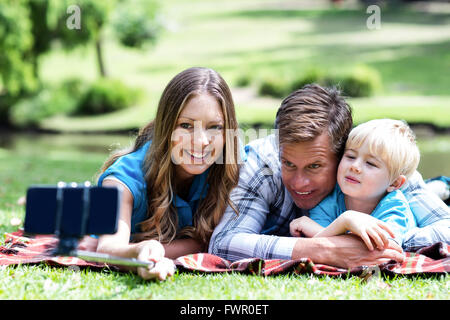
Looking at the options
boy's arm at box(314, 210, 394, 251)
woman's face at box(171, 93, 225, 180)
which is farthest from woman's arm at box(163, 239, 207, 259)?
boy's arm at box(314, 210, 394, 251)

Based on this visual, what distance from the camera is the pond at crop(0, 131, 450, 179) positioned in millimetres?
12047

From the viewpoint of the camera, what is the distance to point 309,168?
3.83 meters

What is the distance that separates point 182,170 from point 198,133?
42 cm

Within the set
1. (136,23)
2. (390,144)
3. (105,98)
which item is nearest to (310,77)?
(136,23)

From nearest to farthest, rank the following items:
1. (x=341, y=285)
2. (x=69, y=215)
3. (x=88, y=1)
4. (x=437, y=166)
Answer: (x=69, y=215)
(x=341, y=285)
(x=437, y=166)
(x=88, y=1)

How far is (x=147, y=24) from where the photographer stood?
20938 millimetres

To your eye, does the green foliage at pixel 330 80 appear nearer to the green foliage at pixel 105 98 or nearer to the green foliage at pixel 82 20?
the green foliage at pixel 105 98

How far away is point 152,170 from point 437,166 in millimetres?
8895

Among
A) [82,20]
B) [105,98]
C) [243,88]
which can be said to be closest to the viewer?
[82,20]

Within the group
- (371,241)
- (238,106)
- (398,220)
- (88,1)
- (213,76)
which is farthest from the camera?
(238,106)

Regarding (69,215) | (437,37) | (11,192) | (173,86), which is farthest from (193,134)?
(437,37)

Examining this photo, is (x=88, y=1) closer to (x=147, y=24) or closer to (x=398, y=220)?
(x=147, y=24)

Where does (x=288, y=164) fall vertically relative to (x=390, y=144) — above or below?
below

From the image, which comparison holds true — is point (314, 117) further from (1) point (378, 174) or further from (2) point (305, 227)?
(2) point (305, 227)
